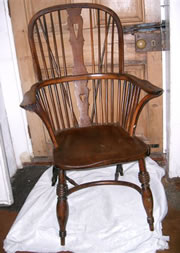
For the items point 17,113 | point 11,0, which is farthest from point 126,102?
point 11,0

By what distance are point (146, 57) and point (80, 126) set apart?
632mm

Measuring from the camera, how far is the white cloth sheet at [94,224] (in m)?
1.21

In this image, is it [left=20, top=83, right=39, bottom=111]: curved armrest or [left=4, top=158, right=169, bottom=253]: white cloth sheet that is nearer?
[left=20, top=83, right=39, bottom=111]: curved armrest

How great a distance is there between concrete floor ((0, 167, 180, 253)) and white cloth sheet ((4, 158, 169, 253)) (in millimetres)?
45

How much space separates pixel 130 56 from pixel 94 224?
1.05m

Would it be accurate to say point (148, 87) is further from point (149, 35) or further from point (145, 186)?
point (149, 35)

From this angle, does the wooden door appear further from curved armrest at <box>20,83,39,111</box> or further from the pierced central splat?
curved armrest at <box>20,83,39,111</box>

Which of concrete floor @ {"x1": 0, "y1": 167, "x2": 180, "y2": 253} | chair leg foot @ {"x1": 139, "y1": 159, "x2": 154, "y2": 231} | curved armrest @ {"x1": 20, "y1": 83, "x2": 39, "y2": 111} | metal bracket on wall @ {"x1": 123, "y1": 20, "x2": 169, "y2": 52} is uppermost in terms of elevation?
metal bracket on wall @ {"x1": 123, "y1": 20, "x2": 169, "y2": 52}

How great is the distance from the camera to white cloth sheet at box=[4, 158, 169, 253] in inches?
47.6

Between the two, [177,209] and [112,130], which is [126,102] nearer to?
[112,130]

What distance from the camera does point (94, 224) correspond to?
1301 mm

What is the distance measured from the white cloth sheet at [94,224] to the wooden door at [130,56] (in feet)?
1.39

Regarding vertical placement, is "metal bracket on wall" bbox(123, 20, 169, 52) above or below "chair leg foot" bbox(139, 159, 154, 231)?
above

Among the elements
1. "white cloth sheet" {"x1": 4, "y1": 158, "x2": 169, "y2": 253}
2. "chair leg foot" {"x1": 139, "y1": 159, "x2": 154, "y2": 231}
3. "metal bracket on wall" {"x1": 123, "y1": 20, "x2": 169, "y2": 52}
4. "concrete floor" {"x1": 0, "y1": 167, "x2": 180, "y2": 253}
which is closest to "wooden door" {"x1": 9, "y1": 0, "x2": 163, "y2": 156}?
"metal bracket on wall" {"x1": 123, "y1": 20, "x2": 169, "y2": 52}
